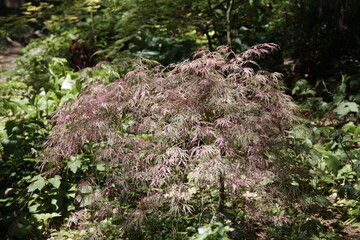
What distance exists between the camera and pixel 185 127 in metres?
2.14

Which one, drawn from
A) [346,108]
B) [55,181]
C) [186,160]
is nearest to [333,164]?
[346,108]

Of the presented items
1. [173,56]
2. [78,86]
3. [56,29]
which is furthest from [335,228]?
[56,29]

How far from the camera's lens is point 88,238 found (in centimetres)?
260

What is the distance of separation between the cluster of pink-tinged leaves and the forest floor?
20.9 feet

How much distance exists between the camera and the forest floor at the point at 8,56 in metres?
8.41

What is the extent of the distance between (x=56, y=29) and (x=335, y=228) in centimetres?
818

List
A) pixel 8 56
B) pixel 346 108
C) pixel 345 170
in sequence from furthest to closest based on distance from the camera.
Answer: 1. pixel 8 56
2. pixel 346 108
3. pixel 345 170

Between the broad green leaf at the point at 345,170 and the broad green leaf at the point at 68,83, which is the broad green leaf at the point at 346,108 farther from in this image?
the broad green leaf at the point at 68,83

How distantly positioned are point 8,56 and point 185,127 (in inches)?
343

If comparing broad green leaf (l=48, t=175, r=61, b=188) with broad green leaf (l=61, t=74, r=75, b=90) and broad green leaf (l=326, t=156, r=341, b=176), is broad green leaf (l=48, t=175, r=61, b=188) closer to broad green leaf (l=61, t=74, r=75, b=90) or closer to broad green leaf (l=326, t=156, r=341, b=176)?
broad green leaf (l=61, t=74, r=75, b=90)

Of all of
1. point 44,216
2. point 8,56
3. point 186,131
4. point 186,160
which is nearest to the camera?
point 186,160

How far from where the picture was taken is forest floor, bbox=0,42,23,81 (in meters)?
8.41

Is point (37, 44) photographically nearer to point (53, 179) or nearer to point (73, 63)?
point (73, 63)

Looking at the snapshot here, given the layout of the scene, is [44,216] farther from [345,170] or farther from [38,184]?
[345,170]
